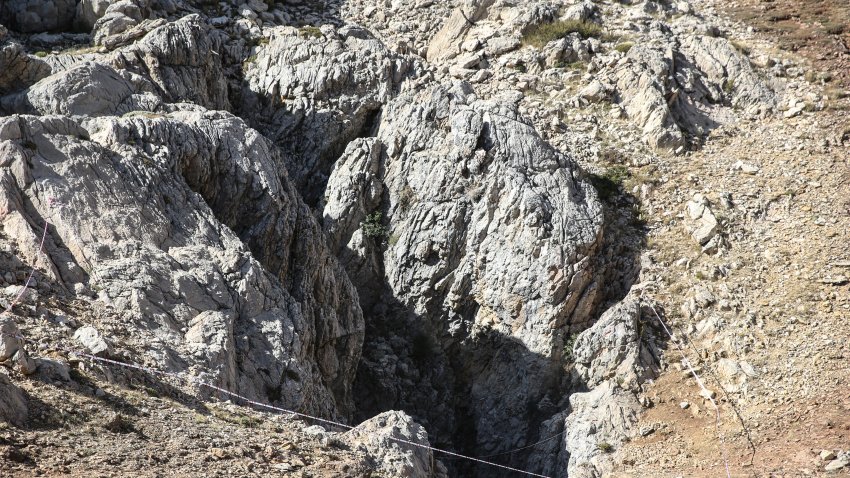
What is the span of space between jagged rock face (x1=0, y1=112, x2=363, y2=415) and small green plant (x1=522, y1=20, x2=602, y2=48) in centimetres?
1476

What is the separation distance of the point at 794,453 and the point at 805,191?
10565 mm

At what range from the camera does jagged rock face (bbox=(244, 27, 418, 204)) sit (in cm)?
2833

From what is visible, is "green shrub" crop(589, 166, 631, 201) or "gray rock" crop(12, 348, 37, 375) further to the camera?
"green shrub" crop(589, 166, 631, 201)

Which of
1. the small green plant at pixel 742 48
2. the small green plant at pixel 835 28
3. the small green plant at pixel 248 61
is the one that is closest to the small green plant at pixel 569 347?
the small green plant at pixel 248 61

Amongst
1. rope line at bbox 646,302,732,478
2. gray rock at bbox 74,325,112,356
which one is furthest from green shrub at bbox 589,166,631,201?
gray rock at bbox 74,325,112,356

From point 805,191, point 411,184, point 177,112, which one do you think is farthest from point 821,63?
point 177,112

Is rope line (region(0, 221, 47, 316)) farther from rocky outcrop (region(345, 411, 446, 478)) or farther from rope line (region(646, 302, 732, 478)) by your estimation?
rope line (region(646, 302, 732, 478))

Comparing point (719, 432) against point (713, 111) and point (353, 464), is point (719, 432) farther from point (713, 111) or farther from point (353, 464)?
point (713, 111)

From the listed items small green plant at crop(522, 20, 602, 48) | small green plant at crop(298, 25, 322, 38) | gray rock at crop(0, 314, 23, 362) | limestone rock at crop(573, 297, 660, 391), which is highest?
small green plant at crop(522, 20, 602, 48)

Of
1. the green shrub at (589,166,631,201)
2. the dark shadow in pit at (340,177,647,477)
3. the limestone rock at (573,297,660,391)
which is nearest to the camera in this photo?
the limestone rock at (573,297,660,391)

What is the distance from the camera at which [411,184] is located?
27078 mm

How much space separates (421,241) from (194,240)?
876 cm

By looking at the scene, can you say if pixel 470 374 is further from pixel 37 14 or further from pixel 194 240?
pixel 37 14

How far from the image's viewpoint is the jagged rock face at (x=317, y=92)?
92.9ft
